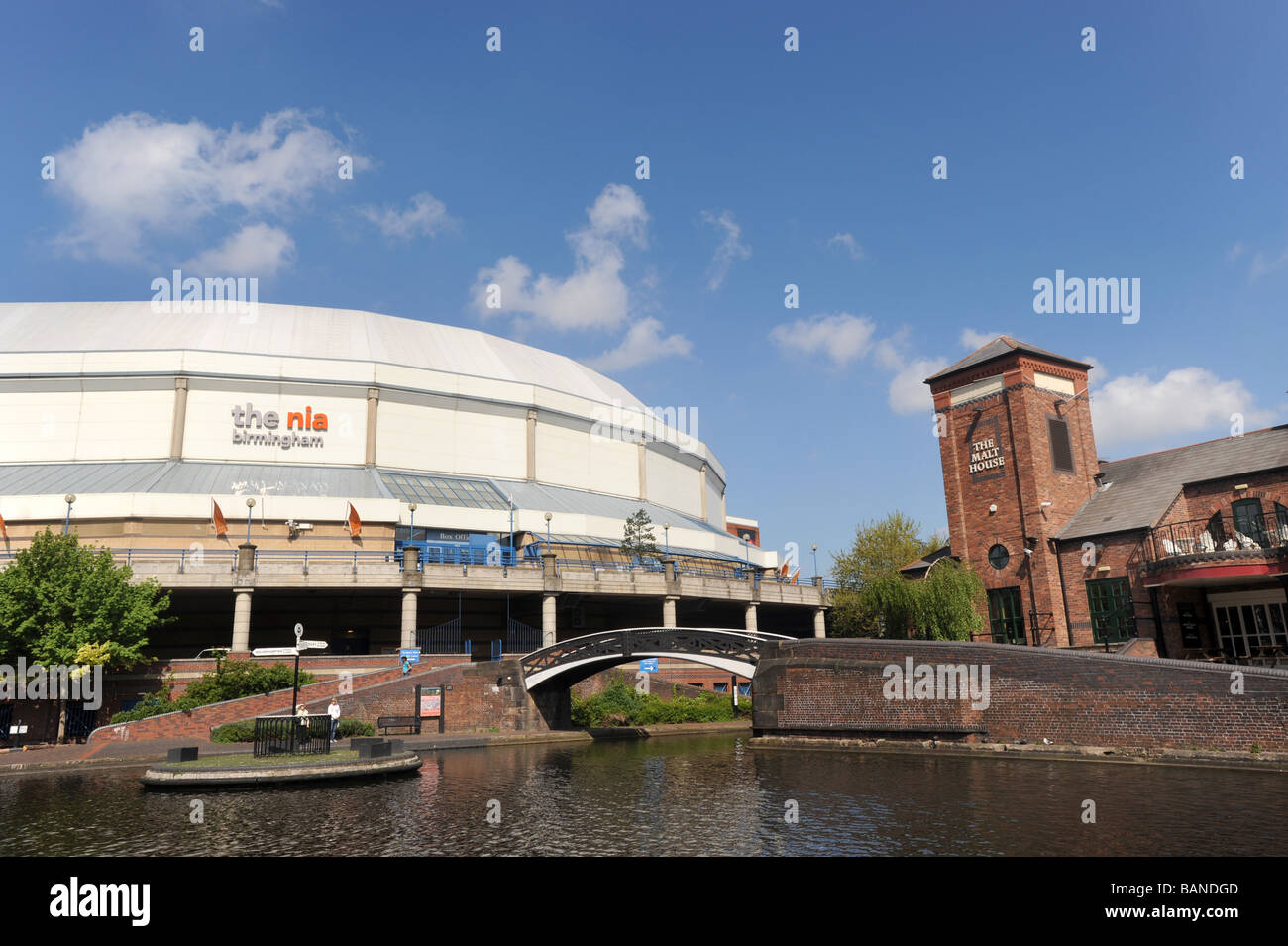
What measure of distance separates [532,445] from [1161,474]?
39.1 metres

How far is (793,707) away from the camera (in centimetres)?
2886

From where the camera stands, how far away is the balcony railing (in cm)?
2852

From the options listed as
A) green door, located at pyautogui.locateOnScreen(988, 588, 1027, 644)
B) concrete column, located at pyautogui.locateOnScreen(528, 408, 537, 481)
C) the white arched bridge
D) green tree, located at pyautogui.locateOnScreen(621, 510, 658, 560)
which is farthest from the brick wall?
concrete column, located at pyautogui.locateOnScreen(528, 408, 537, 481)

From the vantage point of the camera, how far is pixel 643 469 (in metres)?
67.1

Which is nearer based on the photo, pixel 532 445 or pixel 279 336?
pixel 279 336

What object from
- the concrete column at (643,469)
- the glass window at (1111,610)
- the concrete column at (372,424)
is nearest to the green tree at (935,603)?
the glass window at (1111,610)

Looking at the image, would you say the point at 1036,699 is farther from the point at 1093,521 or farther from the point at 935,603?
the point at 1093,521

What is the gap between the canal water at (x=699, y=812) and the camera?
14.1 meters

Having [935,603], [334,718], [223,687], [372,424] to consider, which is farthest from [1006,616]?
[372,424]

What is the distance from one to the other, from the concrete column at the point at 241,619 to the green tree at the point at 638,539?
70.0 ft
